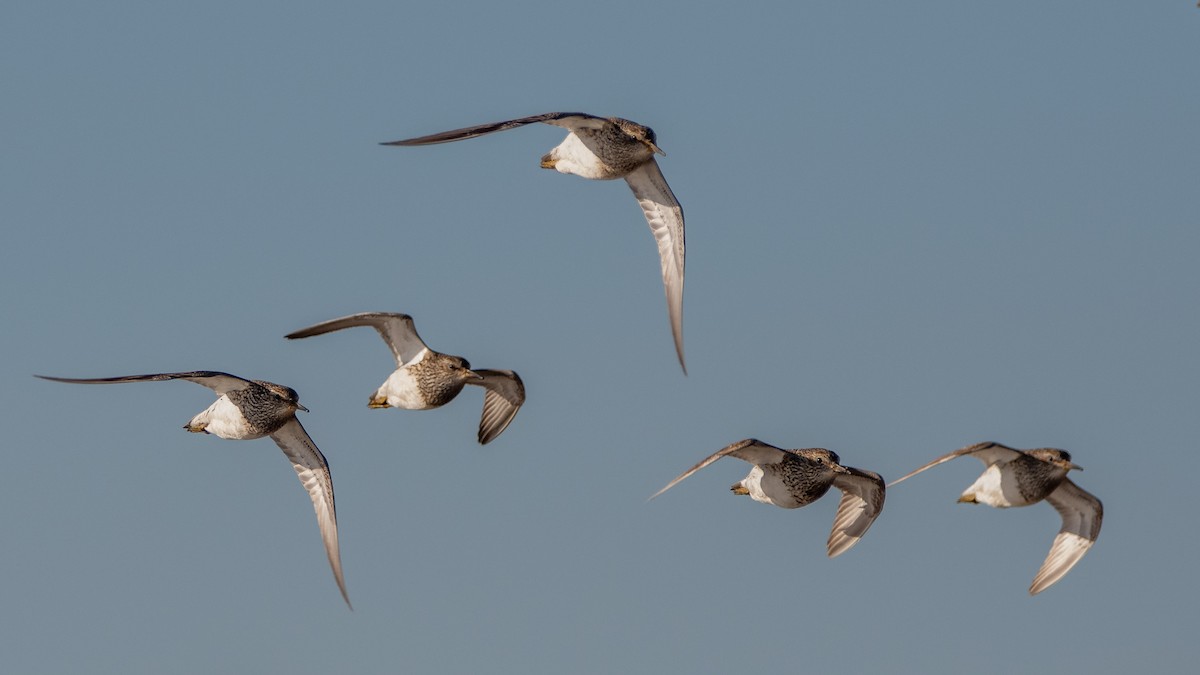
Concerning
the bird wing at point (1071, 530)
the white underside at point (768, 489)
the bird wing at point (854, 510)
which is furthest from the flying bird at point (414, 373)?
the bird wing at point (1071, 530)

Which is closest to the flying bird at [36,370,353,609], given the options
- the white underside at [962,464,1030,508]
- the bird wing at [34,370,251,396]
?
the bird wing at [34,370,251,396]

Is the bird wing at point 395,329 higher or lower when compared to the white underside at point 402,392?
higher

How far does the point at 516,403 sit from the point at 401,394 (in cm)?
289

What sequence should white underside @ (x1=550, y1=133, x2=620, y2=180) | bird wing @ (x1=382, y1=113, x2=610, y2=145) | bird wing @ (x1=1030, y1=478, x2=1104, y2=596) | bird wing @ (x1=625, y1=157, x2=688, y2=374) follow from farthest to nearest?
bird wing @ (x1=1030, y1=478, x2=1104, y2=596), bird wing @ (x1=625, y1=157, x2=688, y2=374), white underside @ (x1=550, y1=133, x2=620, y2=180), bird wing @ (x1=382, y1=113, x2=610, y2=145)

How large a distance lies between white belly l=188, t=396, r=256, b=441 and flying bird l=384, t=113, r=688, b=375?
19.6ft

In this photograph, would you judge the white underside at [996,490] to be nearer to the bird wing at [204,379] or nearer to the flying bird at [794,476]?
the flying bird at [794,476]

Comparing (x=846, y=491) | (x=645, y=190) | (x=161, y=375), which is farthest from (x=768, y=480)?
(x=161, y=375)

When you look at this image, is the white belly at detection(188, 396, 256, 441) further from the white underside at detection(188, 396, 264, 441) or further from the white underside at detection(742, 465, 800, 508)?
the white underside at detection(742, 465, 800, 508)

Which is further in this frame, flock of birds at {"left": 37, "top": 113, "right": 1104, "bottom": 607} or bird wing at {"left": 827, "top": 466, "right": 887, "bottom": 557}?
bird wing at {"left": 827, "top": 466, "right": 887, "bottom": 557}

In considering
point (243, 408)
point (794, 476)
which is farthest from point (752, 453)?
point (243, 408)

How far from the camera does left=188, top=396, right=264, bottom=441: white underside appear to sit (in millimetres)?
28984

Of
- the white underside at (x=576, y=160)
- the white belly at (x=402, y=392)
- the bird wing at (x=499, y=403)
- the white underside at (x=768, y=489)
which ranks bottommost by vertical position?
the white underside at (x=768, y=489)

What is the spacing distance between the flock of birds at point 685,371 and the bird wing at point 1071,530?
0.06ft

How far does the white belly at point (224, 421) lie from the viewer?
28984 mm
